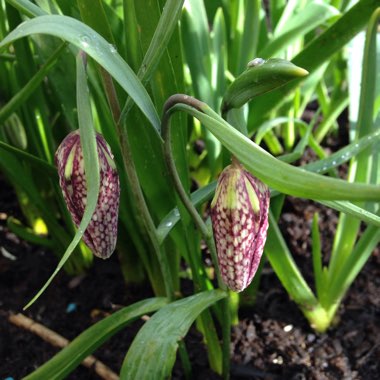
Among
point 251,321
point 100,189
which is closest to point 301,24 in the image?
point 251,321

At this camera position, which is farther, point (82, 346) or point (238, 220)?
point (82, 346)

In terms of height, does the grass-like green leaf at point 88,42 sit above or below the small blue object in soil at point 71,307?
above

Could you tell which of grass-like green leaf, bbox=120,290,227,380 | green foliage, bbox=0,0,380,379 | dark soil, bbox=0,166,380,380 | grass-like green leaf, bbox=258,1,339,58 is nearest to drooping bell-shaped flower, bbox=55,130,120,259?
green foliage, bbox=0,0,380,379

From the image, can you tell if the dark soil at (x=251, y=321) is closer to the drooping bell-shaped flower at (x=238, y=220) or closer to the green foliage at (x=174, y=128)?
the green foliage at (x=174, y=128)

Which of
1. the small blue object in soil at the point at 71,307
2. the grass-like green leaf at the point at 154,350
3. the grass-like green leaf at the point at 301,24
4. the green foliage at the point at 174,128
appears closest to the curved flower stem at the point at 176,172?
the green foliage at the point at 174,128

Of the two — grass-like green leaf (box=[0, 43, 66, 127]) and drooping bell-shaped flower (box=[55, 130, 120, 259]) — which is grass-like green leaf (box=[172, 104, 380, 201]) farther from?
grass-like green leaf (box=[0, 43, 66, 127])

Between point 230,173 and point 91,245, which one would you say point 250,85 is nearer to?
point 230,173

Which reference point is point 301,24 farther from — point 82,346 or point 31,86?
point 82,346
